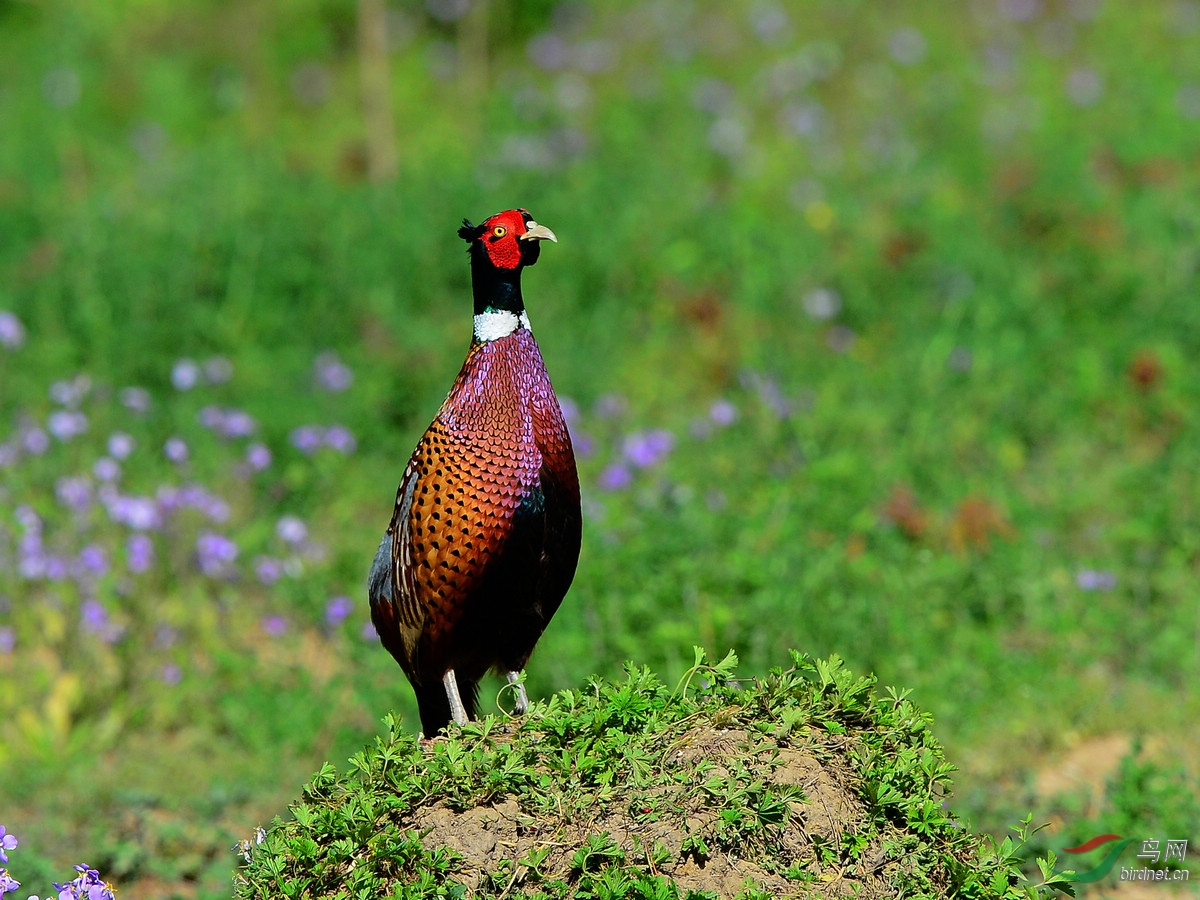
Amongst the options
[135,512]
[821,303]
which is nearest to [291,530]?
[135,512]

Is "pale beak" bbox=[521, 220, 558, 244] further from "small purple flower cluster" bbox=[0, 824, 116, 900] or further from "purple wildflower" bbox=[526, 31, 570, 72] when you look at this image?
"purple wildflower" bbox=[526, 31, 570, 72]

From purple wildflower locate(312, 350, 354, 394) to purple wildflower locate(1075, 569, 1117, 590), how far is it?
3075 millimetres

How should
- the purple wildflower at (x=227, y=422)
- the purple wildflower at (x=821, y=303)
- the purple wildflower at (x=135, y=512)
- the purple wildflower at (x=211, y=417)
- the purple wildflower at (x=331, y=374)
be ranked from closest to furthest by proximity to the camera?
the purple wildflower at (x=135, y=512) → the purple wildflower at (x=227, y=422) → the purple wildflower at (x=211, y=417) → the purple wildflower at (x=331, y=374) → the purple wildflower at (x=821, y=303)

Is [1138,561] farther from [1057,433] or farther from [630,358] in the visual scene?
[630,358]

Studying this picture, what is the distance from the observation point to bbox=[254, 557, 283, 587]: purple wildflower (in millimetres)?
4914

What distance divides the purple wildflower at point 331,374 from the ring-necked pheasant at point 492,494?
2973mm

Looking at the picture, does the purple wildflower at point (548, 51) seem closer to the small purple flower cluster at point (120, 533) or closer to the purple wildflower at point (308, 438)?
the purple wildflower at point (308, 438)

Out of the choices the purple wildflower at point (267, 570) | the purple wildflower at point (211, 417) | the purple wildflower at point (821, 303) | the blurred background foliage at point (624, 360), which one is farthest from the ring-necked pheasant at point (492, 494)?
the purple wildflower at point (821, 303)

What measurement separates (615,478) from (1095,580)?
172 centimetres

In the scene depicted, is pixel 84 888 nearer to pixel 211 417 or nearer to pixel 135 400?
pixel 135 400

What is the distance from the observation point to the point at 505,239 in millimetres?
2947

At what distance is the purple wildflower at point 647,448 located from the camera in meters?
4.95

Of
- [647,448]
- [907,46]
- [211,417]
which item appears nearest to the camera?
[647,448]

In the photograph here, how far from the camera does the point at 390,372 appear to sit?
247 inches
